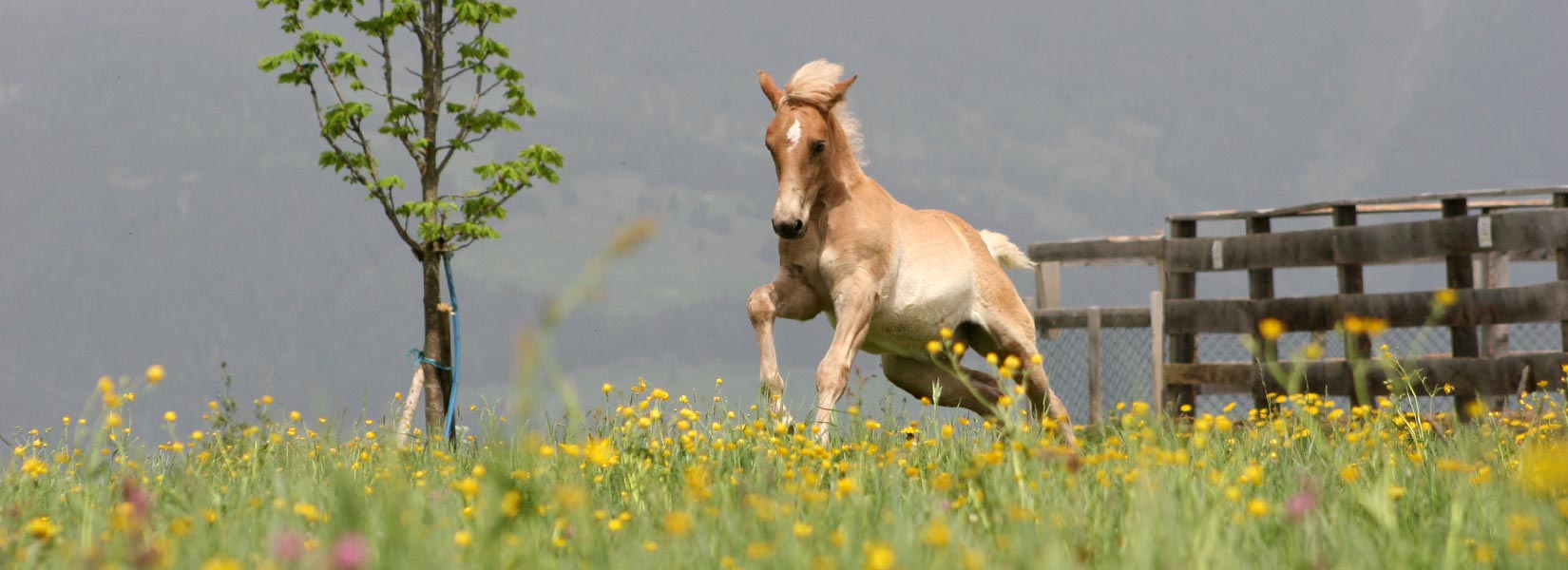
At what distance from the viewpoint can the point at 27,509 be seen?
443cm

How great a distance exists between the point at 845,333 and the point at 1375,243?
7.82 m

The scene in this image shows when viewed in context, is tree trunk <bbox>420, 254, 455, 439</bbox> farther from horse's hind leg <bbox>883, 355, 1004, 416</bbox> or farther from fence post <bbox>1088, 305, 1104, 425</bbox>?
fence post <bbox>1088, 305, 1104, 425</bbox>

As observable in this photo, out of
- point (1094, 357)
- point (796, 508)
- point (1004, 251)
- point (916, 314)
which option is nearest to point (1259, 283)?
point (1094, 357)

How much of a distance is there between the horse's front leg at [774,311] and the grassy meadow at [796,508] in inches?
27.3

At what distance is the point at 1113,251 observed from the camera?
46.0ft

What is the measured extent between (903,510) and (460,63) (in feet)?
30.5

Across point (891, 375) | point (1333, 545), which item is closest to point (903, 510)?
point (1333, 545)

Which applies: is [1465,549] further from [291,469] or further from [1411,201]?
[1411,201]

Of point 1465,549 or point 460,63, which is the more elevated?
point 460,63

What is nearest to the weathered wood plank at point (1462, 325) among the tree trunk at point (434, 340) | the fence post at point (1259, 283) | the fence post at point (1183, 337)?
the fence post at point (1259, 283)

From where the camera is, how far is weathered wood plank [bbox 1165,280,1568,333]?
10.8 m

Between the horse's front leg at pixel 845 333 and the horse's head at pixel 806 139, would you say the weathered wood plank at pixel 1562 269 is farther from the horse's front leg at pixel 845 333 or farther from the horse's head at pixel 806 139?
the horse's front leg at pixel 845 333

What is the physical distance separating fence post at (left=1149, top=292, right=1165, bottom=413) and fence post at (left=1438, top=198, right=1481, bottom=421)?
2.79m

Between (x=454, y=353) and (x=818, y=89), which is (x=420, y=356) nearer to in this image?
(x=454, y=353)
